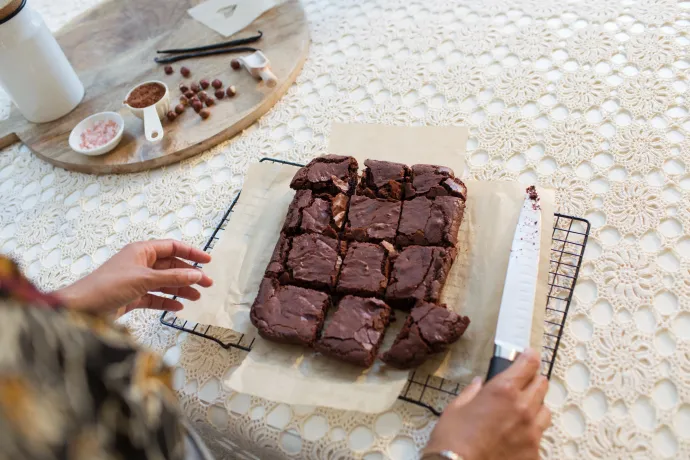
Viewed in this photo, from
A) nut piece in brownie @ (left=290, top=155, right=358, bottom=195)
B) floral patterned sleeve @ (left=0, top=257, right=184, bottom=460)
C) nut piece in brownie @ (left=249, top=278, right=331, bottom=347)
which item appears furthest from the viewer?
nut piece in brownie @ (left=290, top=155, right=358, bottom=195)

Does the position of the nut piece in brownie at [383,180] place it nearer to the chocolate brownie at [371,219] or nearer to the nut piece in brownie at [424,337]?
the chocolate brownie at [371,219]

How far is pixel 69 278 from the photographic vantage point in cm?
200

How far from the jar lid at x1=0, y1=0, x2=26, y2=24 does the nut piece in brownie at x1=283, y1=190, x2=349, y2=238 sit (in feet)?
4.49

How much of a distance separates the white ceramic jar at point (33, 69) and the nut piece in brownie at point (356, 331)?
5.61 feet

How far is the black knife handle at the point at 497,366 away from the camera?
136 cm

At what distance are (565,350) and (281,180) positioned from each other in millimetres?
1112

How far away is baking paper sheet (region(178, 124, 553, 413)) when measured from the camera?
1.51 m

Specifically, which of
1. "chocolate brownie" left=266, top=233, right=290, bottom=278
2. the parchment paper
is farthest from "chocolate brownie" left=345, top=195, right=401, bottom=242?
the parchment paper

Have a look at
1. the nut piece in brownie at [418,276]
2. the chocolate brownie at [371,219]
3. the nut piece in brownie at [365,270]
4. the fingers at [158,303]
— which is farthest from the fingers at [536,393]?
the fingers at [158,303]

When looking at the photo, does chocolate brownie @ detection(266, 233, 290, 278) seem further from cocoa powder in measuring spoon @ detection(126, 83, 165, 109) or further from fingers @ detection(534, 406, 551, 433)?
cocoa powder in measuring spoon @ detection(126, 83, 165, 109)

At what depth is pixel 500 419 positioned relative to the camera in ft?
4.07

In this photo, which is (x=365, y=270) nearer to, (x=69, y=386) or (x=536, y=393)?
(x=536, y=393)

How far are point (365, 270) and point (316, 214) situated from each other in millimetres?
282

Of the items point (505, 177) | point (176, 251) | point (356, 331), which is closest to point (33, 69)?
point (176, 251)
